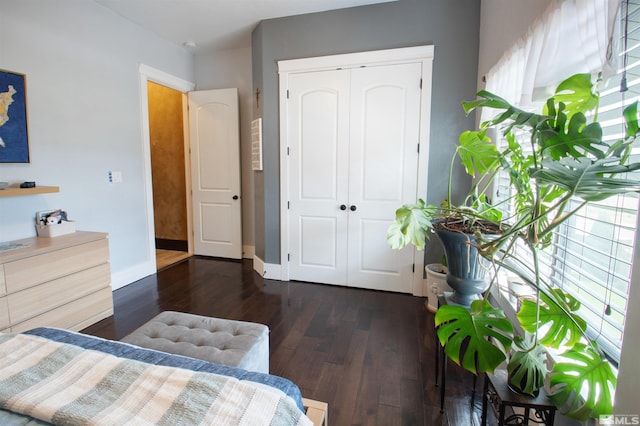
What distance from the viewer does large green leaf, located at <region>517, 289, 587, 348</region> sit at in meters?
0.99

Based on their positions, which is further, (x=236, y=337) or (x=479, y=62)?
(x=479, y=62)

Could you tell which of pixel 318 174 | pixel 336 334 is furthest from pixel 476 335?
pixel 318 174

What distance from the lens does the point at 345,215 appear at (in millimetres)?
3338

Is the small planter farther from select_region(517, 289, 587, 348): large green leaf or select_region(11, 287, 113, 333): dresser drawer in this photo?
select_region(11, 287, 113, 333): dresser drawer

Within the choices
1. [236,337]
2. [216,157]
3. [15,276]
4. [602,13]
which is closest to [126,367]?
[236,337]

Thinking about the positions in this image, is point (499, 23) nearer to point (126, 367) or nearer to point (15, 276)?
point (126, 367)

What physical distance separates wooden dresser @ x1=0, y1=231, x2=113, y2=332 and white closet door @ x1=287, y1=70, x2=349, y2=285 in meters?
1.80

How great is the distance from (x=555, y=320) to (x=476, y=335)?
0.84 feet

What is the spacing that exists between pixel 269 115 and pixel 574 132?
3.02 m

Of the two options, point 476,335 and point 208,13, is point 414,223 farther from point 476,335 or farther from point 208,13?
point 208,13

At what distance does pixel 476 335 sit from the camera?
3.82 ft

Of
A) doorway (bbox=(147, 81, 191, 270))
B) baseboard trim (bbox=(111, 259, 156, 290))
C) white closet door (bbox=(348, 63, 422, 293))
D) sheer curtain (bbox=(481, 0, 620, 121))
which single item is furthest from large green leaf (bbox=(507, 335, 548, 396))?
doorway (bbox=(147, 81, 191, 270))
